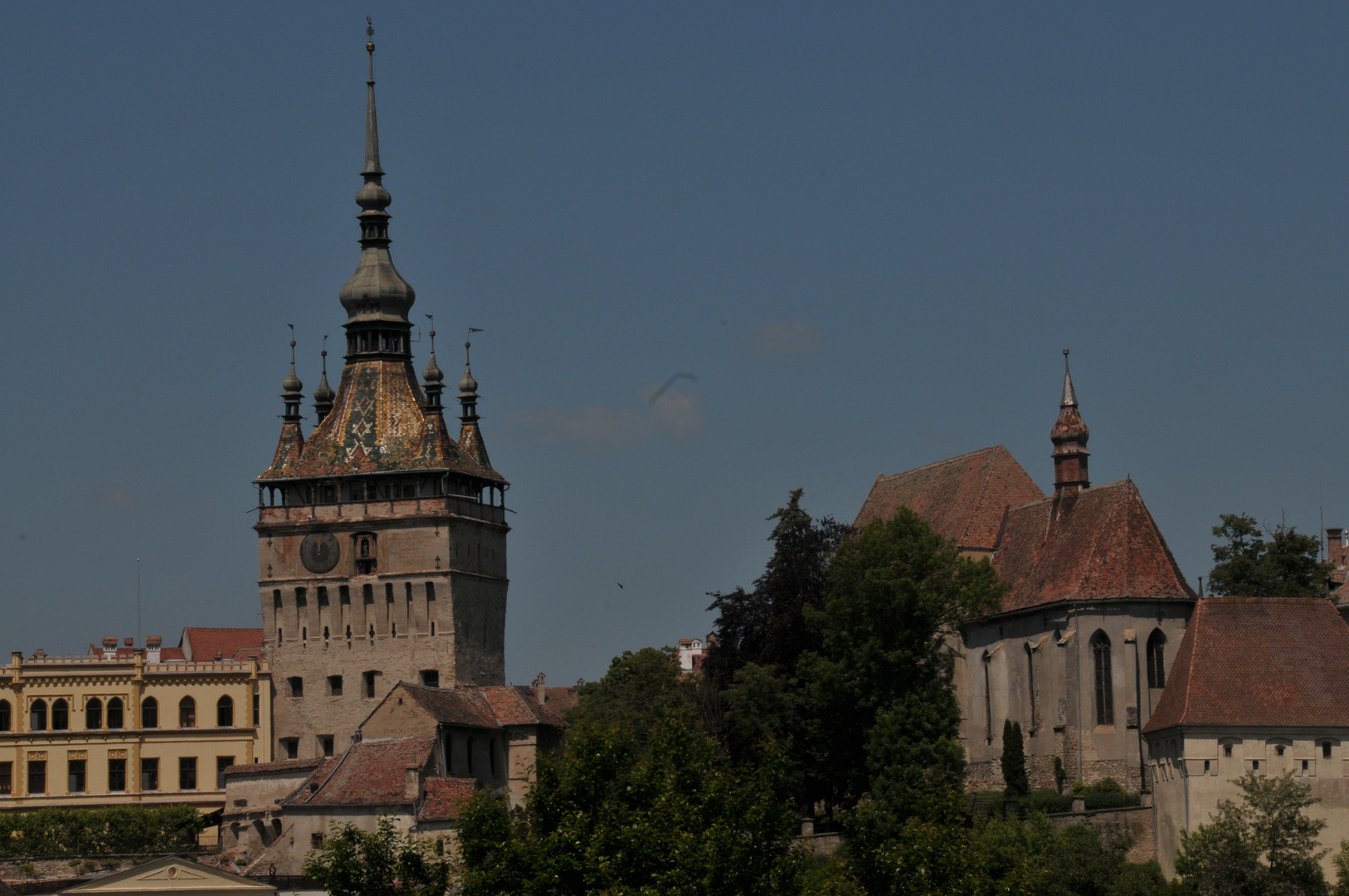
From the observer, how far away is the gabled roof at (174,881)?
83125 mm

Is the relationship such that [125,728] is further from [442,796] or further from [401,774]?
[442,796]

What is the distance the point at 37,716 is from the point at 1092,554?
4291 cm

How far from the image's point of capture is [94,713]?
102188 millimetres

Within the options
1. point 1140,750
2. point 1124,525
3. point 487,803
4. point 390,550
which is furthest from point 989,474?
point 487,803

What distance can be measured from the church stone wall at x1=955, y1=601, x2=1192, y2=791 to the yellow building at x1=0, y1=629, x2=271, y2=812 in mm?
30128

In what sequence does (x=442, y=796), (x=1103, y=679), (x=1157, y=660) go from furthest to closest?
(x=1103, y=679), (x=1157, y=660), (x=442, y=796)

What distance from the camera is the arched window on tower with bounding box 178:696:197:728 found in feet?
339

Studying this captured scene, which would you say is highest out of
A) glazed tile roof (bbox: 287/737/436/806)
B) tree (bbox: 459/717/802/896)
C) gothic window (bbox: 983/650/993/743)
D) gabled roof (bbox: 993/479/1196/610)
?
gabled roof (bbox: 993/479/1196/610)

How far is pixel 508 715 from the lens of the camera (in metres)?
99.6

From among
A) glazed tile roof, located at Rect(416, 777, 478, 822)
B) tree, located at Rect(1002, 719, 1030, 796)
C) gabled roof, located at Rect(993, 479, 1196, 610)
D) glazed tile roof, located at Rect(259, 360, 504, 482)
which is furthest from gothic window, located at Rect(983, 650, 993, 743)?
glazed tile roof, located at Rect(259, 360, 504, 482)

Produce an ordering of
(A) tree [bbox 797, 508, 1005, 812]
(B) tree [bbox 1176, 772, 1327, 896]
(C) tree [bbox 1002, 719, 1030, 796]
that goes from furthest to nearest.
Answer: (C) tree [bbox 1002, 719, 1030, 796]
(A) tree [bbox 797, 508, 1005, 812]
(B) tree [bbox 1176, 772, 1327, 896]

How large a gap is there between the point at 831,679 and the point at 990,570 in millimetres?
7803

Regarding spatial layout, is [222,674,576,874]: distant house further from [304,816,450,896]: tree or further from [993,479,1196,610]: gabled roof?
[993,479,1196,610]: gabled roof

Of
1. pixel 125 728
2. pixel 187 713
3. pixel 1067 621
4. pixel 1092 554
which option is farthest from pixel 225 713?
pixel 1092 554
